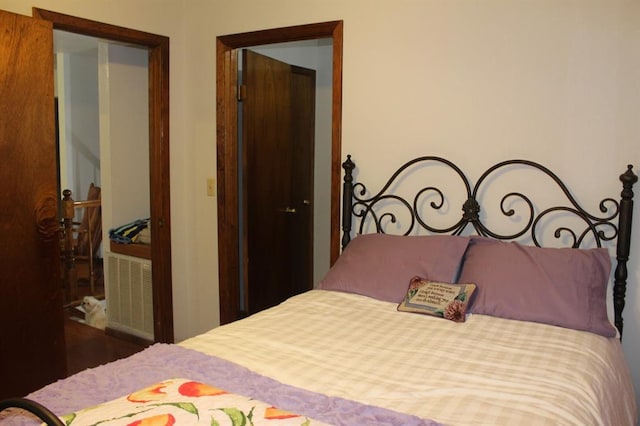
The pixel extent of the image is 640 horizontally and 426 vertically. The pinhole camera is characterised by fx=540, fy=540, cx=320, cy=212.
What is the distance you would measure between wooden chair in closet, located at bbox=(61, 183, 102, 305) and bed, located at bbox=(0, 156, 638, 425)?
9.93 feet

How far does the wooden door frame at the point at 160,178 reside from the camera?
3299 mm

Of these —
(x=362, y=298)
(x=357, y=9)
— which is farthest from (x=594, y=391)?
(x=357, y=9)

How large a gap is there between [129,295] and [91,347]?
420 millimetres

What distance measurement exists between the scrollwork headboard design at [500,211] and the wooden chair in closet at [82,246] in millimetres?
2737

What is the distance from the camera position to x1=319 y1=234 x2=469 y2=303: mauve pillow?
91.2 inches

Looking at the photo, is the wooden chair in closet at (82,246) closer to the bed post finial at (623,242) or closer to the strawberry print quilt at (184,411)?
the strawberry print quilt at (184,411)

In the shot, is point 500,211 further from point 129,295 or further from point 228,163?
point 129,295

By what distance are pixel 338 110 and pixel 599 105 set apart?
1233 millimetres

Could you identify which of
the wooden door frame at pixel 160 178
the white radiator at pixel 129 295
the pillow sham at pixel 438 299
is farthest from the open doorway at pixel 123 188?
the pillow sham at pixel 438 299

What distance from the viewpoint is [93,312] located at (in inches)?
169

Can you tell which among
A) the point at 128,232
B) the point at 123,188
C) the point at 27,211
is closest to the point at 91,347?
the point at 128,232

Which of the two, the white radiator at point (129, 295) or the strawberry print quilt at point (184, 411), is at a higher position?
the strawberry print quilt at point (184, 411)

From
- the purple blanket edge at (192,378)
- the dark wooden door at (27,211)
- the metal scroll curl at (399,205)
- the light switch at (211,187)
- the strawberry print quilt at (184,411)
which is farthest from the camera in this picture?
the light switch at (211,187)

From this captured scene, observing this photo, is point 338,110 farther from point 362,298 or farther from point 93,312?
point 93,312
